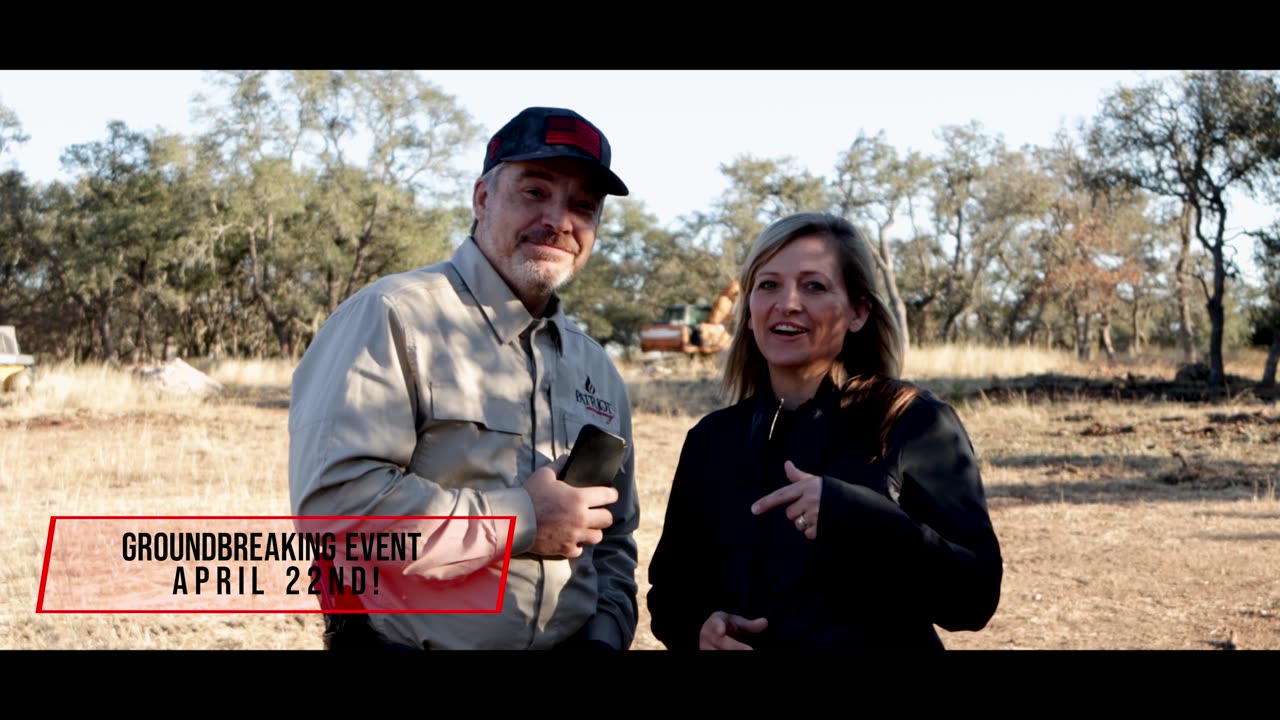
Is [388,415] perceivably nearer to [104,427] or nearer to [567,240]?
[567,240]

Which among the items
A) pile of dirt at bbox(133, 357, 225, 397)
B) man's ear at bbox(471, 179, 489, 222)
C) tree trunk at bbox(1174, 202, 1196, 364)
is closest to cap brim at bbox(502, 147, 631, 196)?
man's ear at bbox(471, 179, 489, 222)

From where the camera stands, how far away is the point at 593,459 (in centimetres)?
266

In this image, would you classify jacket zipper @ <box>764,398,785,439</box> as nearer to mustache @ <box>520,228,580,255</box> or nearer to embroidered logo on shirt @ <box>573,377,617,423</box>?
embroidered logo on shirt @ <box>573,377,617,423</box>

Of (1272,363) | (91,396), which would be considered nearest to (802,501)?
(91,396)

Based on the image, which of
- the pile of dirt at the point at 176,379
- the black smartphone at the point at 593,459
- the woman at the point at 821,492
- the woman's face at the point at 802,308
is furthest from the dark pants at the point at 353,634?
the pile of dirt at the point at 176,379

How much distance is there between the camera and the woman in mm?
2285

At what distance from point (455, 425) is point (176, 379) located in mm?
20639

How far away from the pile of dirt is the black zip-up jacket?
19.5 m

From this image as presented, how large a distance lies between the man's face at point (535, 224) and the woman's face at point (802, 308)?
56 cm

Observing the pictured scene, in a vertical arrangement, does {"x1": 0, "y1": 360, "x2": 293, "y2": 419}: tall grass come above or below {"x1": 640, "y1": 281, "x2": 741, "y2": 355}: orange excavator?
below

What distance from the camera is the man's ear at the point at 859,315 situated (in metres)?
2.74

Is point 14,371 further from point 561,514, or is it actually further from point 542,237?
point 561,514

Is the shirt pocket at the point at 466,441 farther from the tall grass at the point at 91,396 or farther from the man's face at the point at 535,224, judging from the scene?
the tall grass at the point at 91,396
